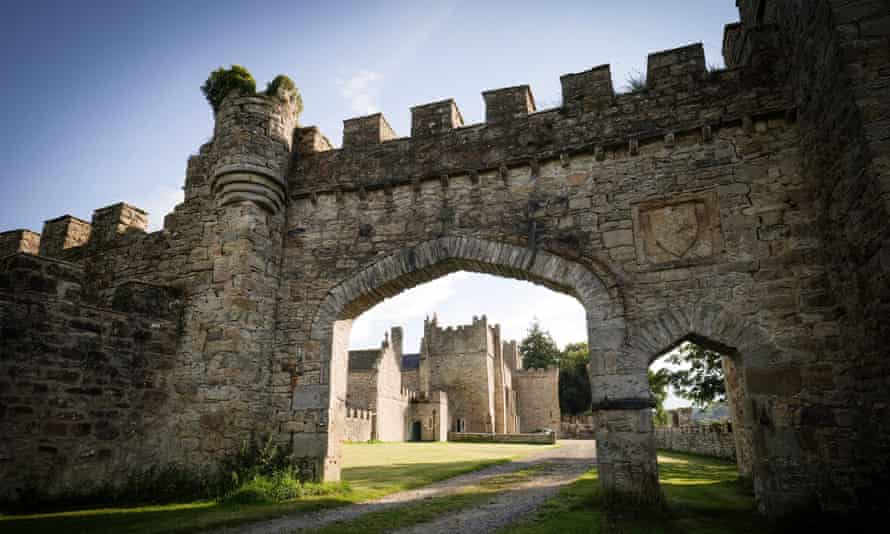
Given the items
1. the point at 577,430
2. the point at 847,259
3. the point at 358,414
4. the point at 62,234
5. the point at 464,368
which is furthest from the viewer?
the point at 464,368

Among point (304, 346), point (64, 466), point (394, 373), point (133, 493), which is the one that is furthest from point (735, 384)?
point (394, 373)

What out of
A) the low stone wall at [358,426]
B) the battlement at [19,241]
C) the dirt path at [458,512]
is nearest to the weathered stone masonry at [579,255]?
the dirt path at [458,512]

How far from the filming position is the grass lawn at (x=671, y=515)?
17.9 feet

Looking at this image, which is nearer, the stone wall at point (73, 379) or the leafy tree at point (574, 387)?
the stone wall at point (73, 379)

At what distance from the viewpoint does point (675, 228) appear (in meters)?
7.31

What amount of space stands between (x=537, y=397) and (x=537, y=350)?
904 centimetres

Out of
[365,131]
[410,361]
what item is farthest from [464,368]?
[365,131]

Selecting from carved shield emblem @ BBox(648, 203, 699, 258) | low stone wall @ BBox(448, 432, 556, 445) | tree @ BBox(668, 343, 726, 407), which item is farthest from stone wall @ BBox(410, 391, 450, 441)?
carved shield emblem @ BBox(648, 203, 699, 258)

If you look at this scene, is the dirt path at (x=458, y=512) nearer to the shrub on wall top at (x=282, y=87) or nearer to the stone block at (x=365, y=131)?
the stone block at (x=365, y=131)

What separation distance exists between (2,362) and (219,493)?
318 cm

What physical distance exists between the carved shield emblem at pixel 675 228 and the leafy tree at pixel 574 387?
4229 cm

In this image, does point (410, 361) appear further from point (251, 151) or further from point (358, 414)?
point (251, 151)

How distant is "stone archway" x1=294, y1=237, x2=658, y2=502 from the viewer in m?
6.50

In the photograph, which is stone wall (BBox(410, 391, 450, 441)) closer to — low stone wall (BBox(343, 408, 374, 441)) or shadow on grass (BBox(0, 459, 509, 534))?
low stone wall (BBox(343, 408, 374, 441))
